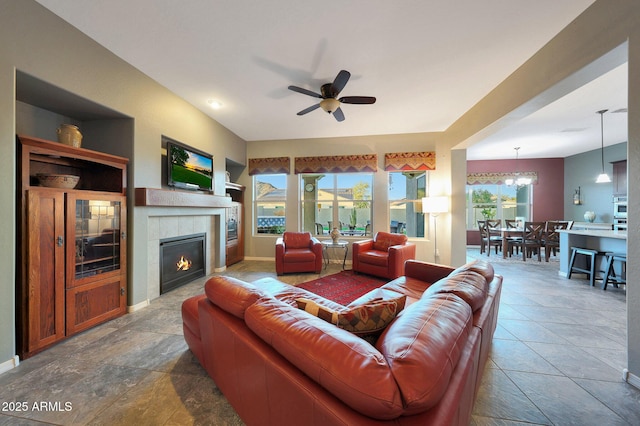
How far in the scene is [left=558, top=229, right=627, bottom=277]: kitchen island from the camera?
11.3 feet

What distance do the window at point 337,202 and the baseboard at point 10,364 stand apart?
4.36 meters

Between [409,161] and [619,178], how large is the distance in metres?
5.44

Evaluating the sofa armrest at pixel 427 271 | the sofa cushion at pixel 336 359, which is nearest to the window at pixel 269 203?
the sofa armrest at pixel 427 271

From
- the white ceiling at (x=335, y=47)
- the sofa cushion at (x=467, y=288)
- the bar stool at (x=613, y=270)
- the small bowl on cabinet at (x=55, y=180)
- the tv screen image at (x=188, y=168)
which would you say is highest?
the white ceiling at (x=335, y=47)

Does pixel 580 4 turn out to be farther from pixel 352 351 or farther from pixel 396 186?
pixel 396 186

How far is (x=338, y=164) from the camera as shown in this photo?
513 centimetres

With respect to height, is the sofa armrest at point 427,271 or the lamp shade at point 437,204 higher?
the lamp shade at point 437,204

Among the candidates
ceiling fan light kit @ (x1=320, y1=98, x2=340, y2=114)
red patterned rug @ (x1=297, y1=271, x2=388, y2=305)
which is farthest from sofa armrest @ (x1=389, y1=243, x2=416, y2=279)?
ceiling fan light kit @ (x1=320, y1=98, x2=340, y2=114)

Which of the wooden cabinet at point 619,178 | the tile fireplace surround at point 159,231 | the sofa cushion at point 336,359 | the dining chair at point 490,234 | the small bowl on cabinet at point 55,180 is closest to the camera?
the sofa cushion at point 336,359

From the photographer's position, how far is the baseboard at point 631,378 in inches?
61.4

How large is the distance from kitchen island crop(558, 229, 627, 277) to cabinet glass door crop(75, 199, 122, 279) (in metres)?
6.53

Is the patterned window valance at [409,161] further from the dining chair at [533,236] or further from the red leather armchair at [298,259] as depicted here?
the dining chair at [533,236]

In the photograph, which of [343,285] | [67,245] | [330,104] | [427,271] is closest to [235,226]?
[343,285]

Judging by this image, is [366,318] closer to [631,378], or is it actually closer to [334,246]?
[631,378]
